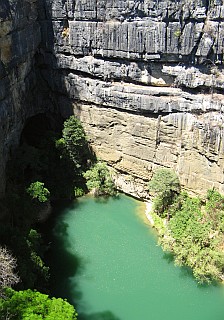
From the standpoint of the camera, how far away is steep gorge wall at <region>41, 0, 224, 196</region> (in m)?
13.0

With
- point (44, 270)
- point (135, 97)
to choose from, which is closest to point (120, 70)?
point (135, 97)

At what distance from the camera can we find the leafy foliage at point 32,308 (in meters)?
8.28

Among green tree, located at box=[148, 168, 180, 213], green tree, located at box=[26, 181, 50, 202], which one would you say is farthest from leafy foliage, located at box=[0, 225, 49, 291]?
green tree, located at box=[148, 168, 180, 213]

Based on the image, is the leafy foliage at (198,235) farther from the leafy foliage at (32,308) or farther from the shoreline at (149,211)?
the leafy foliage at (32,308)

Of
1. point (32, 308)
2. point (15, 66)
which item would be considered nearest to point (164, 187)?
point (15, 66)

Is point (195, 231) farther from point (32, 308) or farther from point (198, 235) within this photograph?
point (32, 308)

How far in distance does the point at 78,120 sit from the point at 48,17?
14.6ft

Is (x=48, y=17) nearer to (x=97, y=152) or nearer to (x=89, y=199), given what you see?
(x=97, y=152)

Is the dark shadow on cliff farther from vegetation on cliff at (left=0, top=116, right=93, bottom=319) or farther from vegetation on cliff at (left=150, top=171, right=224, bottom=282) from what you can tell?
vegetation on cliff at (left=150, top=171, right=224, bottom=282)

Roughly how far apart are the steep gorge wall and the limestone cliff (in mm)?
36

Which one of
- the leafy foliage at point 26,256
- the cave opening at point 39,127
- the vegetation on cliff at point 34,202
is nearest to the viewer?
the vegetation on cliff at point 34,202

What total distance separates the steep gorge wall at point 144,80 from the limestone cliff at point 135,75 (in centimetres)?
4

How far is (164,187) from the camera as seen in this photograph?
14320mm

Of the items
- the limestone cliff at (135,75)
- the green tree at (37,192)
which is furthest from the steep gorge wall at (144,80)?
the green tree at (37,192)
